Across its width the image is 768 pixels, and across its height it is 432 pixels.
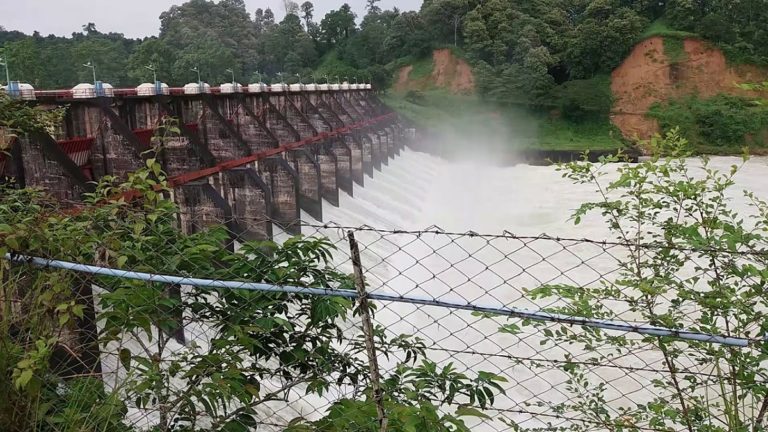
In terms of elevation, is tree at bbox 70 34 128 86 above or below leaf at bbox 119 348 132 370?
above

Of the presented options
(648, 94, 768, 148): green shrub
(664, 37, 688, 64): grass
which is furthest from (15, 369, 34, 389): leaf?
(664, 37, 688, 64): grass

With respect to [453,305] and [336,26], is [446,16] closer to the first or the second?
[336,26]

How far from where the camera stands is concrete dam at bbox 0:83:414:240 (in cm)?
920

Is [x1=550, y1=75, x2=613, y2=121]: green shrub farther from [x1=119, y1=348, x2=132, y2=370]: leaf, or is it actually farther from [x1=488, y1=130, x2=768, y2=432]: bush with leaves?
[x1=119, y1=348, x2=132, y2=370]: leaf

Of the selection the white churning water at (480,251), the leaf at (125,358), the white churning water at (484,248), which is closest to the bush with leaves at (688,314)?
the leaf at (125,358)

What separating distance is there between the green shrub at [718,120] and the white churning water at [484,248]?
2.95m

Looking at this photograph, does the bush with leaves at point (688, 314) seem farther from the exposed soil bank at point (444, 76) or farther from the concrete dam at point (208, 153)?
the exposed soil bank at point (444, 76)

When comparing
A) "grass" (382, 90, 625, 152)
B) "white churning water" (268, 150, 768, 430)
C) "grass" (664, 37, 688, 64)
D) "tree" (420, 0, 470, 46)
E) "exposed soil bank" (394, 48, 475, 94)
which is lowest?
"white churning water" (268, 150, 768, 430)

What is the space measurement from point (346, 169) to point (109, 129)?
9435 millimetres

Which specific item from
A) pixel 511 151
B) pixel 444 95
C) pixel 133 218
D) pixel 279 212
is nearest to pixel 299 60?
pixel 444 95

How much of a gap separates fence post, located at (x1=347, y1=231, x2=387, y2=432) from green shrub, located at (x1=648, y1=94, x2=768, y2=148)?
38.5 metres

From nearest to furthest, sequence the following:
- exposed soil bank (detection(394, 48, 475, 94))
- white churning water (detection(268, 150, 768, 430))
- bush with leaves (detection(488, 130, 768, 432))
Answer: bush with leaves (detection(488, 130, 768, 432)), white churning water (detection(268, 150, 768, 430)), exposed soil bank (detection(394, 48, 475, 94))

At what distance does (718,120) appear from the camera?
38312 mm

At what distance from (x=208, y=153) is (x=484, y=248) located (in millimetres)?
7031
